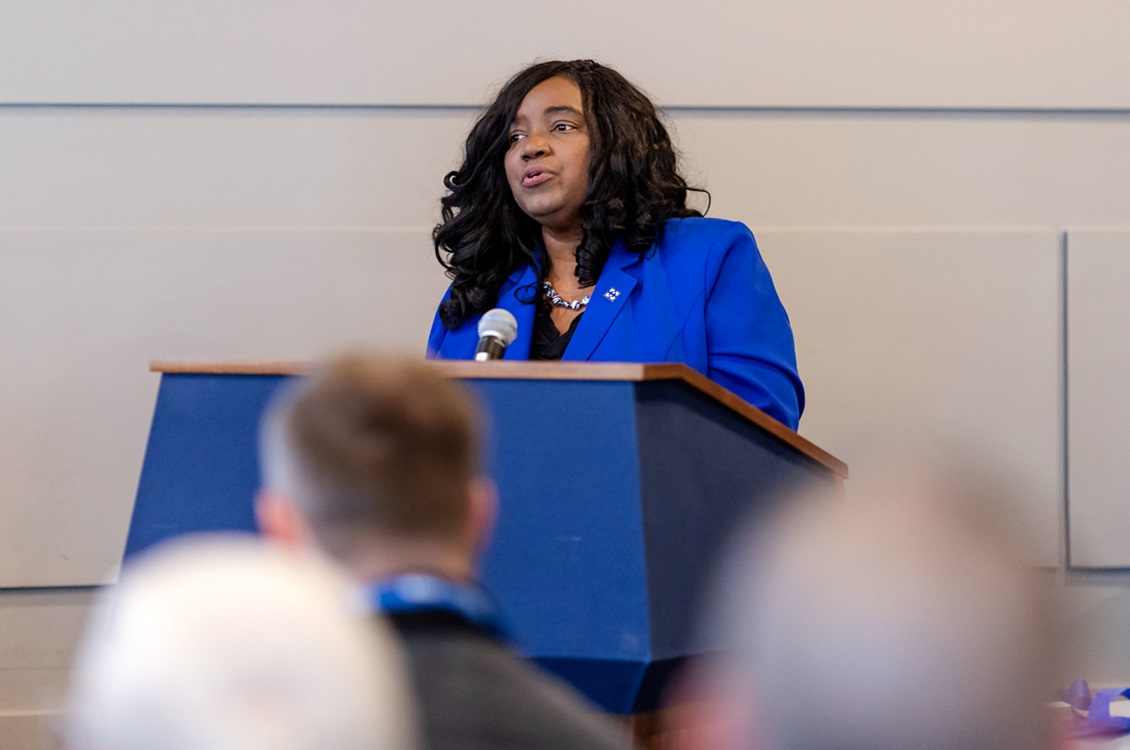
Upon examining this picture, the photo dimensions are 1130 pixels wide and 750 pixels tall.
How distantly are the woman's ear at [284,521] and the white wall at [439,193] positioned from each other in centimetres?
286

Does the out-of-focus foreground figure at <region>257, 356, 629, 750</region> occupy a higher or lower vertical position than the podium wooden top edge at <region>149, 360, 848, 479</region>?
lower

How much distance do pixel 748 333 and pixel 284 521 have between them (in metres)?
1.96

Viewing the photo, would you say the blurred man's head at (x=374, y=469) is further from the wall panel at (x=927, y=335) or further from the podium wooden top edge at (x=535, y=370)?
the wall panel at (x=927, y=335)

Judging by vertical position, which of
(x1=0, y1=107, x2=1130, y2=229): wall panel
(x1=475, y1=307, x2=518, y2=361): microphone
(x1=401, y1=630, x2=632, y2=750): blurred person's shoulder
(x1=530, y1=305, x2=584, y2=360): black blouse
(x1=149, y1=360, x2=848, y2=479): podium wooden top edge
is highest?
(x1=0, y1=107, x2=1130, y2=229): wall panel

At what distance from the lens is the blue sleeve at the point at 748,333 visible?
2.80 metres

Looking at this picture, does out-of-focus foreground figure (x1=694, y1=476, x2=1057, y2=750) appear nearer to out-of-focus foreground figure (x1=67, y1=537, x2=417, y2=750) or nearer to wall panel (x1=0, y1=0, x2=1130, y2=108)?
out-of-focus foreground figure (x1=67, y1=537, x2=417, y2=750)

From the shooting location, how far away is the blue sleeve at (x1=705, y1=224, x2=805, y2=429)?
280 cm

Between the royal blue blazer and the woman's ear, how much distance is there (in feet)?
5.87

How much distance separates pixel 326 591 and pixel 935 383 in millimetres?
3494

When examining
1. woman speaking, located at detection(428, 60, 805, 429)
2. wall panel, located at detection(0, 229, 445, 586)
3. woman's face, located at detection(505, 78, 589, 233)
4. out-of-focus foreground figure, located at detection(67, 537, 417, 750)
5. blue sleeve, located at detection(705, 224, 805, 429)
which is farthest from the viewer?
wall panel, located at detection(0, 229, 445, 586)

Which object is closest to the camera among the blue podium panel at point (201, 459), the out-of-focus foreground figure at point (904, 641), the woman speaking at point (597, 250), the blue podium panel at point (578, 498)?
the out-of-focus foreground figure at point (904, 641)

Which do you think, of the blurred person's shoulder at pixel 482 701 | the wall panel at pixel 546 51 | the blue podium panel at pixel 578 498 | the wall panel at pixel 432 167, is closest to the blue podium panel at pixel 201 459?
the blue podium panel at pixel 578 498

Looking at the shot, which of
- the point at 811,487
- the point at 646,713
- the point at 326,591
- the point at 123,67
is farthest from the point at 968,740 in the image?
the point at 123,67

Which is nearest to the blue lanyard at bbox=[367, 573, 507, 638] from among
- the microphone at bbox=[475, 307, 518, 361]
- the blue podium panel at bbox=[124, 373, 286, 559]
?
the blue podium panel at bbox=[124, 373, 286, 559]
